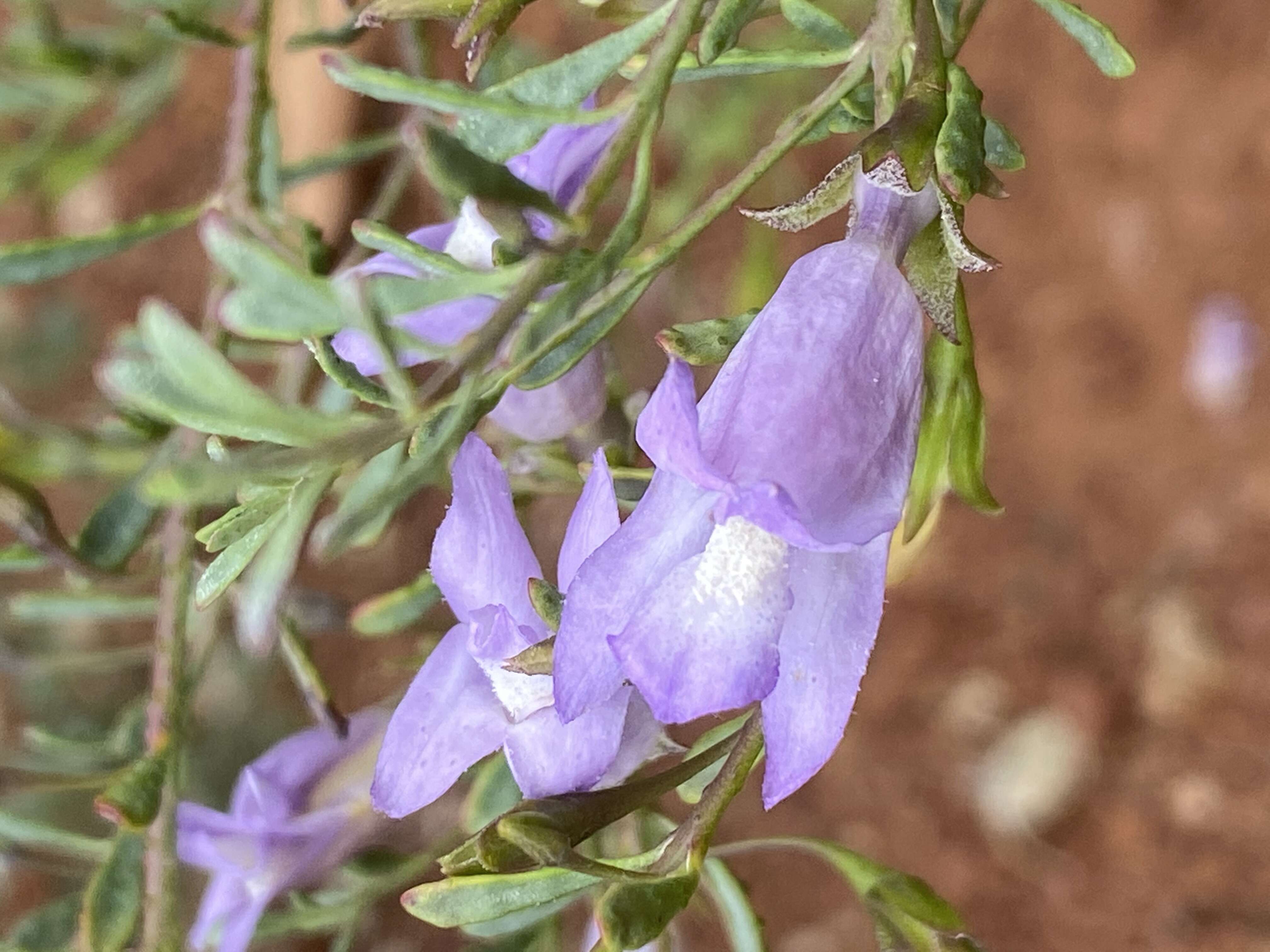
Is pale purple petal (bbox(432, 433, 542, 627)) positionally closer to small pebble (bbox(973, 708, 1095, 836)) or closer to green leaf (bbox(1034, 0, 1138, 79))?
green leaf (bbox(1034, 0, 1138, 79))

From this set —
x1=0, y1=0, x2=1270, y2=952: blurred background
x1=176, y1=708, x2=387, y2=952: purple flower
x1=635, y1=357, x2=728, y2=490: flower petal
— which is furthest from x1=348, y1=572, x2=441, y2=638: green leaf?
x1=0, y1=0, x2=1270, y2=952: blurred background

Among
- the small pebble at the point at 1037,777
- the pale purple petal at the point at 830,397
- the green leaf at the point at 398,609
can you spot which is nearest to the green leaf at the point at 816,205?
the pale purple petal at the point at 830,397

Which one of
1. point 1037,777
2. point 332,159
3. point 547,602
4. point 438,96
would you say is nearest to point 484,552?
point 547,602

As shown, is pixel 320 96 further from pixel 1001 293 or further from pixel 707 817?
pixel 707 817

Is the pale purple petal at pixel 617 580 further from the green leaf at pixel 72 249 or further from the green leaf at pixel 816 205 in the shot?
the green leaf at pixel 72 249

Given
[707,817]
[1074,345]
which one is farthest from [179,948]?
[1074,345]
